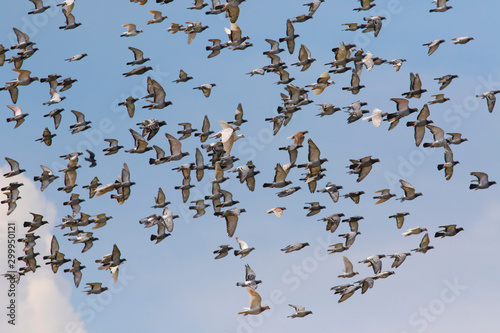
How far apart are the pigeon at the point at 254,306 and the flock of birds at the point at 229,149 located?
8.97ft

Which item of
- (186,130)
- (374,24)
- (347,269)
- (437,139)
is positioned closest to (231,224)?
(347,269)

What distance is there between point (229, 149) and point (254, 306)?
27.9ft

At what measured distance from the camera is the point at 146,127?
57156mm

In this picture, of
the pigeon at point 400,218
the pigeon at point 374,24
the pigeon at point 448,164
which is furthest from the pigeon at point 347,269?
the pigeon at point 374,24

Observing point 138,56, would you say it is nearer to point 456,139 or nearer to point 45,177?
point 45,177

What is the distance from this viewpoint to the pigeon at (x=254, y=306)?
50.8m

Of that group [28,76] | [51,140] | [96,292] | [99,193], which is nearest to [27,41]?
[28,76]

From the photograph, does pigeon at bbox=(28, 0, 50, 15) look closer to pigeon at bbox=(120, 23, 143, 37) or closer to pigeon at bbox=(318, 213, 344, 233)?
pigeon at bbox=(120, 23, 143, 37)

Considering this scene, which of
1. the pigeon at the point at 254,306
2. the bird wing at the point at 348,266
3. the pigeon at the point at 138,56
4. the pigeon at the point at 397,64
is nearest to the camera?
the pigeon at the point at 254,306

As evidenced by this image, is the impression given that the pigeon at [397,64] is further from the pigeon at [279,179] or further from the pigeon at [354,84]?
the pigeon at [279,179]

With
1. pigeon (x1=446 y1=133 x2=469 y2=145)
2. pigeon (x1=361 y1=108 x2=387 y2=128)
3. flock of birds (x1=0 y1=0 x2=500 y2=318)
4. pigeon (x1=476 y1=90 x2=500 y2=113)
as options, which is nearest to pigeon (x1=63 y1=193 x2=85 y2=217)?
flock of birds (x1=0 y1=0 x2=500 y2=318)

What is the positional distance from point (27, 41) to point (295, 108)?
16.9 meters

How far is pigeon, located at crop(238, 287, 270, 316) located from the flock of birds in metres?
2.74

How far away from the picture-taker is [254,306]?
51406mm
